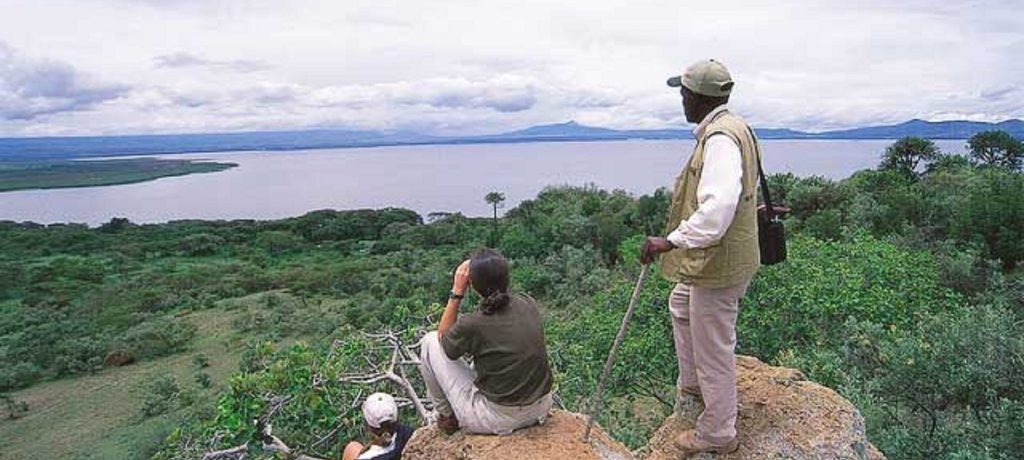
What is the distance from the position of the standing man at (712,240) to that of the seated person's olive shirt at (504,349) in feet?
2.62

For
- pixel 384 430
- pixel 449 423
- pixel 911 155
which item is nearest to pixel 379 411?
pixel 384 430

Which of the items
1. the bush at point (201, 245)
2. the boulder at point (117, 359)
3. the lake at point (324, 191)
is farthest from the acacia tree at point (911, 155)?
the bush at point (201, 245)

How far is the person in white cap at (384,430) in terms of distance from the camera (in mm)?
5129

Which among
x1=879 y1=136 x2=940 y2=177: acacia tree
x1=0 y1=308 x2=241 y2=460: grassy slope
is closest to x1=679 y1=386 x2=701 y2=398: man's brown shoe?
x1=0 y1=308 x2=241 y2=460: grassy slope

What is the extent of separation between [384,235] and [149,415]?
42.2m

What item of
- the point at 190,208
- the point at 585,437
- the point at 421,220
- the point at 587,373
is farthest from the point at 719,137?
the point at 190,208

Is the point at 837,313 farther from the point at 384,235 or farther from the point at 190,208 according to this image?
the point at 190,208

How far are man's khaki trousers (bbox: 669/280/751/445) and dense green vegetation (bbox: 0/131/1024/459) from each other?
10.8ft

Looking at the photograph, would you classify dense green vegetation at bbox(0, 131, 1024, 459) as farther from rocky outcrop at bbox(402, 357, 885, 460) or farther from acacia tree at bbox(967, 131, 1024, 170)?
rocky outcrop at bbox(402, 357, 885, 460)

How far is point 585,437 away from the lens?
4.55 meters

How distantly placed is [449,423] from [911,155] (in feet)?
152

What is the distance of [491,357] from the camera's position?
443 centimetres

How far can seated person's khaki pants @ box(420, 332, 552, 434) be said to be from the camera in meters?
4.50

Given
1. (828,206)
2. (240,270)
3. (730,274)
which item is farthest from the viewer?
(240,270)
